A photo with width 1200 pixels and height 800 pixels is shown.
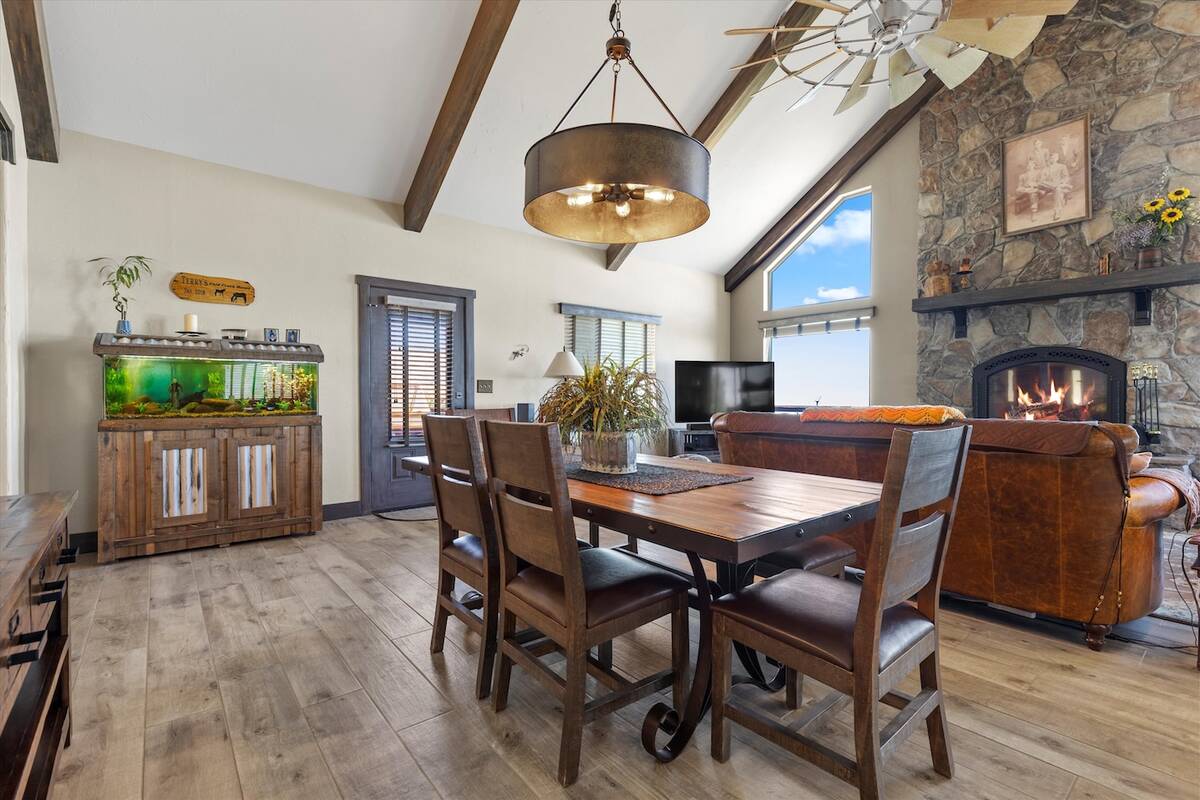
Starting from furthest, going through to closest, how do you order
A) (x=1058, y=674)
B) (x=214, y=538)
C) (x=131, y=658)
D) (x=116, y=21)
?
(x=214, y=538), (x=116, y=21), (x=131, y=658), (x=1058, y=674)

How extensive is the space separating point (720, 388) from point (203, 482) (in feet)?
16.6

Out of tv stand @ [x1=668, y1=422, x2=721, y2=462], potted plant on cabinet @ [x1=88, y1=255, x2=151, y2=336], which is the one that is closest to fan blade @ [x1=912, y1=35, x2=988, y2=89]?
tv stand @ [x1=668, y1=422, x2=721, y2=462]

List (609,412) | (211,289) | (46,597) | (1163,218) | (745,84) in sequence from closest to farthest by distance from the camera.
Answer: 1. (46,597)
2. (609,412)
3. (211,289)
4. (1163,218)
5. (745,84)

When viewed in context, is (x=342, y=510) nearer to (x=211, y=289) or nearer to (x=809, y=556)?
(x=211, y=289)

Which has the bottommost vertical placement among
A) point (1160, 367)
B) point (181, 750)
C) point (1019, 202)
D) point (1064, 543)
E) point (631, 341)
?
point (181, 750)

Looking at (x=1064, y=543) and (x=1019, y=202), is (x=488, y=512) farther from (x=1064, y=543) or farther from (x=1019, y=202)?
(x=1019, y=202)

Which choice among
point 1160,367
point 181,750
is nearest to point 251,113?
point 181,750

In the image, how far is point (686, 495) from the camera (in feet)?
5.65

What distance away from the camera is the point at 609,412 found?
2027 mm

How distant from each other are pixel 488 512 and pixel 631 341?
15.8 ft

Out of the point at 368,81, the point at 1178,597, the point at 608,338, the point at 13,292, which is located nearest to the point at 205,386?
the point at 13,292

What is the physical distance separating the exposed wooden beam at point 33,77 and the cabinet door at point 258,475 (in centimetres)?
206

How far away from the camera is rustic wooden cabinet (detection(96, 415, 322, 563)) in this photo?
3295 mm

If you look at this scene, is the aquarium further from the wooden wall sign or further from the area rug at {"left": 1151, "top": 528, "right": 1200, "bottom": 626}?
the area rug at {"left": 1151, "top": 528, "right": 1200, "bottom": 626}
